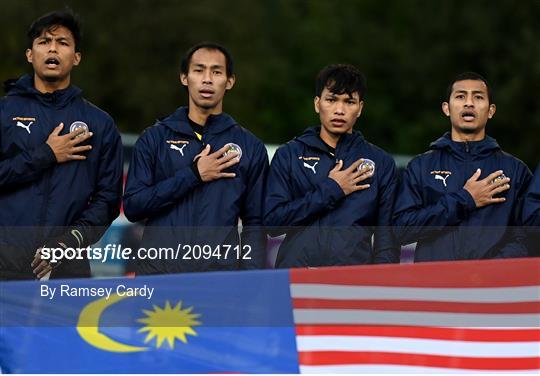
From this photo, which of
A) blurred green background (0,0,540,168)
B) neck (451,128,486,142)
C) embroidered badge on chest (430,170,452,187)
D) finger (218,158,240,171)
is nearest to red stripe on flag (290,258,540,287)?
embroidered badge on chest (430,170,452,187)

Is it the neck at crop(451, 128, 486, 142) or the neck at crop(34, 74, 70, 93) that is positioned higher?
the neck at crop(34, 74, 70, 93)

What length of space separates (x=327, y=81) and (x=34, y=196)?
1999mm

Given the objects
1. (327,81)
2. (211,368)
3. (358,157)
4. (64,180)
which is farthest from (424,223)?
(64,180)

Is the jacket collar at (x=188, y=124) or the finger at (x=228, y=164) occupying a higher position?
the jacket collar at (x=188, y=124)

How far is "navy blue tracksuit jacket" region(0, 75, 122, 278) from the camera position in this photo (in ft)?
26.9

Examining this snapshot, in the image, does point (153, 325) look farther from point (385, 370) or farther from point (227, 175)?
point (385, 370)

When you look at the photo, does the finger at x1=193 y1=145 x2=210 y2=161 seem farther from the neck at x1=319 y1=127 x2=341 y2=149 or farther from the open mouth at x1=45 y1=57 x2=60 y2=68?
the open mouth at x1=45 y1=57 x2=60 y2=68

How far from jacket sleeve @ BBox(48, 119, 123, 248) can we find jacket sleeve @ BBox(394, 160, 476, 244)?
178cm

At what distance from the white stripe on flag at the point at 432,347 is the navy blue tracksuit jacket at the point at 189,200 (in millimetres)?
1033

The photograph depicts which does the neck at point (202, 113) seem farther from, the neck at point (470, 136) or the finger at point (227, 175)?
the neck at point (470, 136)

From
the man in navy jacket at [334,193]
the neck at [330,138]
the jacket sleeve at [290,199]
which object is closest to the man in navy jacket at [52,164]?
the jacket sleeve at [290,199]

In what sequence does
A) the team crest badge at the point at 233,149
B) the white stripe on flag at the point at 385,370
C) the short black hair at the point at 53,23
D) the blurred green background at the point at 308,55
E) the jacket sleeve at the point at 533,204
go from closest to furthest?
the white stripe on flag at the point at 385,370 → the jacket sleeve at the point at 533,204 → the team crest badge at the point at 233,149 → the short black hair at the point at 53,23 → the blurred green background at the point at 308,55

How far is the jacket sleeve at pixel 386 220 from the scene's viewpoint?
8219 mm

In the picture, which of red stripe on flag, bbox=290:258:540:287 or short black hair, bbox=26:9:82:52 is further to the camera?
short black hair, bbox=26:9:82:52
